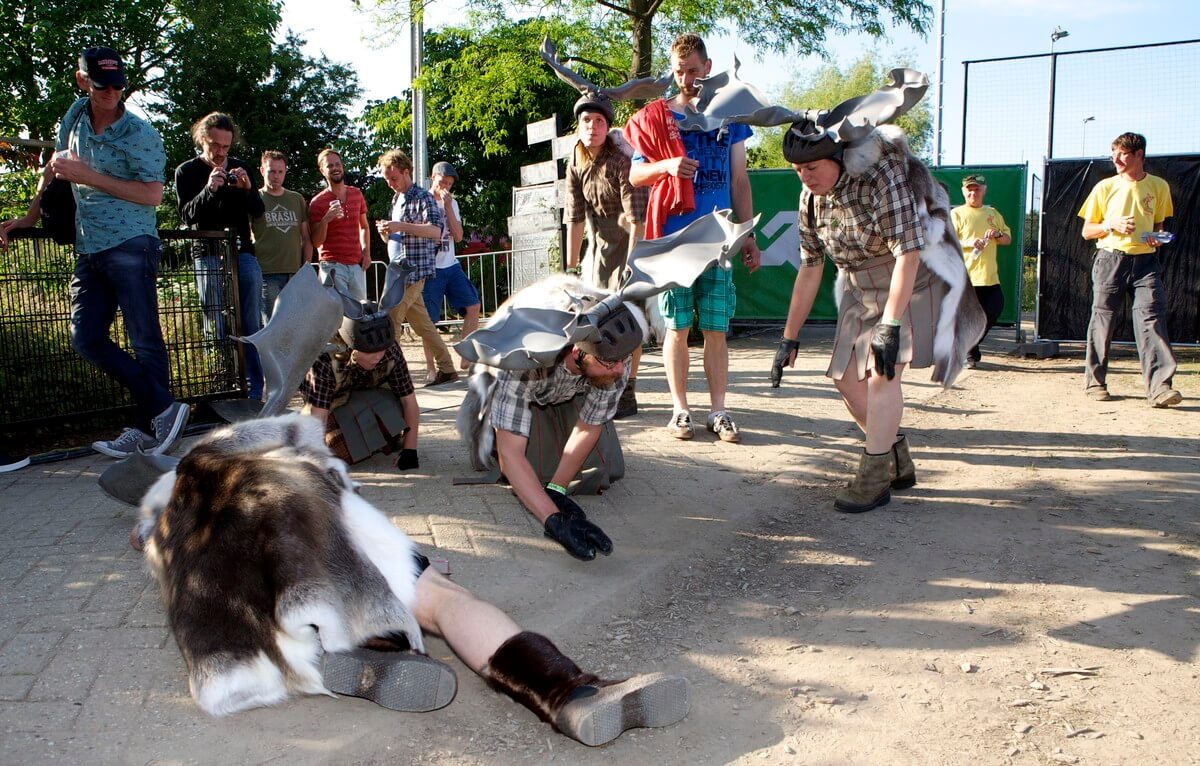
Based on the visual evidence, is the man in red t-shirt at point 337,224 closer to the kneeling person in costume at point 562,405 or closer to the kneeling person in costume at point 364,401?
the kneeling person in costume at point 364,401

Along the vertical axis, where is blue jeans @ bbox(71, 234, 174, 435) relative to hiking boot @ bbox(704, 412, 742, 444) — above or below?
above

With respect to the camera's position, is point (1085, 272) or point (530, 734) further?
point (1085, 272)

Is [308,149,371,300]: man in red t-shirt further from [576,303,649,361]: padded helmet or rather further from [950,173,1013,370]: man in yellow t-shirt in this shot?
[950,173,1013,370]: man in yellow t-shirt

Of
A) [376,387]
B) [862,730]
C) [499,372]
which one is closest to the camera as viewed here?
[862,730]

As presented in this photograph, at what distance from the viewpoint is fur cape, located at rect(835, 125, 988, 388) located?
13.9 feet

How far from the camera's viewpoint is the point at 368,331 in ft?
14.3

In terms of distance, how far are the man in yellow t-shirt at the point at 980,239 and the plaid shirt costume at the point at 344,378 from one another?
646 centimetres

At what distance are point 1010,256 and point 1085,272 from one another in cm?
133

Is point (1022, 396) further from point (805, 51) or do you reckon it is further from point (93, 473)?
point (805, 51)

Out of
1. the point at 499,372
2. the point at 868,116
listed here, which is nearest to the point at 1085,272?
the point at 868,116

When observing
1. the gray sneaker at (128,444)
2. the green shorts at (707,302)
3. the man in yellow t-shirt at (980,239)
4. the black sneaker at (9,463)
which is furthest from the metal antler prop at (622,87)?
the man in yellow t-shirt at (980,239)

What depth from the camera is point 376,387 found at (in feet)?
15.9

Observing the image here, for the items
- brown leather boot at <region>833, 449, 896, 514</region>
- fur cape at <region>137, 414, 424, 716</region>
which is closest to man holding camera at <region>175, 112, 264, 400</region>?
fur cape at <region>137, 414, 424, 716</region>

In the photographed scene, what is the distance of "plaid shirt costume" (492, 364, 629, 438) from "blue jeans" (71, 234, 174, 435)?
2.26 m
